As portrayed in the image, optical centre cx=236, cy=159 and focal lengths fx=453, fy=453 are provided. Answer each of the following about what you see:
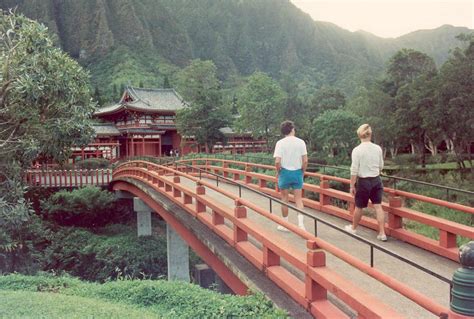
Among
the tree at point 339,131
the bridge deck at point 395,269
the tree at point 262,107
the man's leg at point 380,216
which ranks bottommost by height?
the bridge deck at point 395,269

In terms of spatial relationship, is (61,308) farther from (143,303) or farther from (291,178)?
(291,178)

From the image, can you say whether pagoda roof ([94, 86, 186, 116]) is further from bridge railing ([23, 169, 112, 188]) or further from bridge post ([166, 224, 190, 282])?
bridge post ([166, 224, 190, 282])

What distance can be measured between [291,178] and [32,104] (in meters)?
8.10

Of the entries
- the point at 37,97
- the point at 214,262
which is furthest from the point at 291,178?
the point at 37,97

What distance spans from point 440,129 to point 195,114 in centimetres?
1882

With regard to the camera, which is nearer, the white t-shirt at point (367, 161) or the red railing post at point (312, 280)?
the red railing post at point (312, 280)

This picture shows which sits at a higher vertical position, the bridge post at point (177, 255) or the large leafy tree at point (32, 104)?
the large leafy tree at point (32, 104)

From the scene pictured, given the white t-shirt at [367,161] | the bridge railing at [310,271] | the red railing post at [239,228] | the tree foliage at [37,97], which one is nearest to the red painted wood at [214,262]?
the bridge railing at [310,271]

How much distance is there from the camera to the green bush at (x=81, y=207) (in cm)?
2505

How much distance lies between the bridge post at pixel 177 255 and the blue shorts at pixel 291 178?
12.7 meters

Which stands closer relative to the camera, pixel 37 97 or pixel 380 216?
pixel 380 216

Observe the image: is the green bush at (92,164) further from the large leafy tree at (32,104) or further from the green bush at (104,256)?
the large leafy tree at (32,104)

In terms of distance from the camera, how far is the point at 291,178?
7.41 meters

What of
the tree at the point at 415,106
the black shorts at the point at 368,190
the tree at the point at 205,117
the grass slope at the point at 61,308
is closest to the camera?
the grass slope at the point at 61,308
